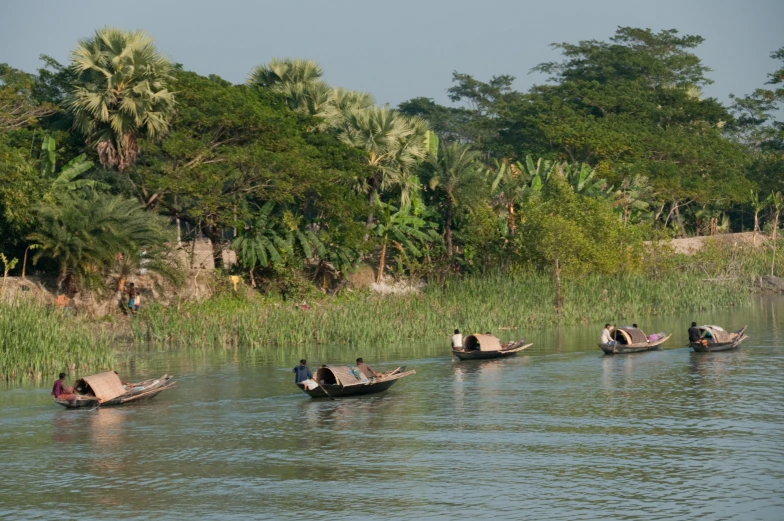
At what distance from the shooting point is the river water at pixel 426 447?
1697 centimetres

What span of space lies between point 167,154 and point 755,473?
1281 inches

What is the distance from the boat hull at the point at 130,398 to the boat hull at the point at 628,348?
46.5 ft

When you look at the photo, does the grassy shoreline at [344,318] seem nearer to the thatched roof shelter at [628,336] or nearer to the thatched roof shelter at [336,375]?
the thatched roof shelter at [628,336]

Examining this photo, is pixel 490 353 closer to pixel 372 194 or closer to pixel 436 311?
pixel 436 311

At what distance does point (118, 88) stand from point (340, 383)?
21.7 meters

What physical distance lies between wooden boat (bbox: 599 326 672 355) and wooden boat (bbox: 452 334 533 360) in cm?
275

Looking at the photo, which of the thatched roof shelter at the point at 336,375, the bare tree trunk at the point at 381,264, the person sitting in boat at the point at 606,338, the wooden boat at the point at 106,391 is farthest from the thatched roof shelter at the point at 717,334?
the bare tree trunk at the point at 381,264

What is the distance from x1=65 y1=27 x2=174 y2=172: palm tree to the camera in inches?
1667

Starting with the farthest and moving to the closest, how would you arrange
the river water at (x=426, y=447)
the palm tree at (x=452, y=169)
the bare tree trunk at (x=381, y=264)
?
1. the palm tree at (x=452, y=169)
2. the bare tree trunk at (x=381, y=264)
3. the river water at (x=426, y=447)

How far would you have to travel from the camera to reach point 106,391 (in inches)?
1022

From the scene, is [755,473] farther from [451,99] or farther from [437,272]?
[451,99]

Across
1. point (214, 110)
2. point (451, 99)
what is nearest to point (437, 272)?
point (214, 110)

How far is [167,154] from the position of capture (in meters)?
45.2

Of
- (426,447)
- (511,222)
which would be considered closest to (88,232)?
(426,447)
